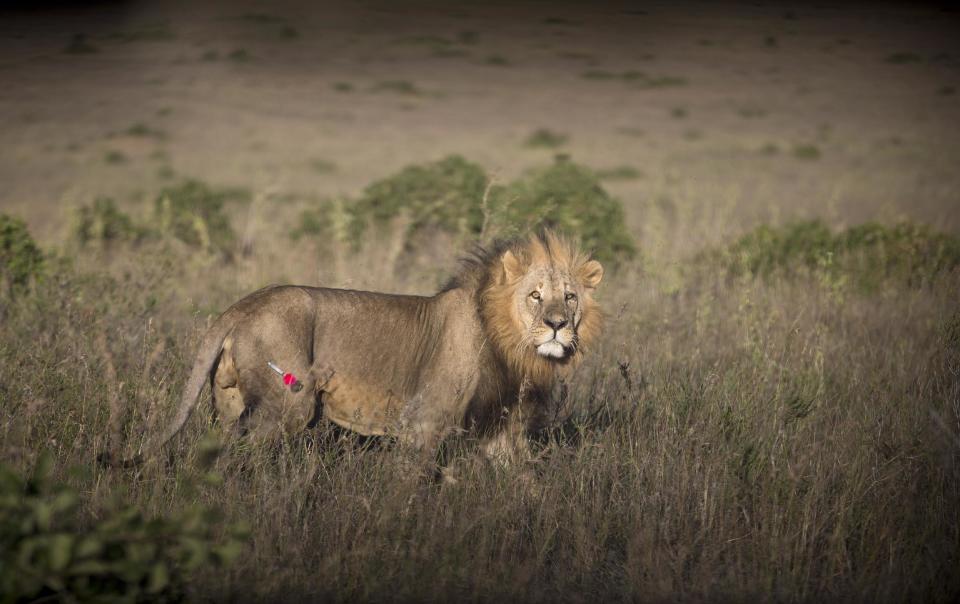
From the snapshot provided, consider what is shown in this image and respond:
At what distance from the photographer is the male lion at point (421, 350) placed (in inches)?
211

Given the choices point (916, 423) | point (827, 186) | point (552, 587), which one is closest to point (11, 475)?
point (552, 587)

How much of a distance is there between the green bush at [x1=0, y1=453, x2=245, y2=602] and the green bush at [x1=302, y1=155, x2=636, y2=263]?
8.04 metres

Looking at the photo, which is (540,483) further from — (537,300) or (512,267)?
(512,267)

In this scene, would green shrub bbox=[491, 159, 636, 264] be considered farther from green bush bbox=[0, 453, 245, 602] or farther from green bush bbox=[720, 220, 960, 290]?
green bush bbox=[0, 453, 245, 602]

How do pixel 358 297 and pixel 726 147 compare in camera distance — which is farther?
pixel 726 147

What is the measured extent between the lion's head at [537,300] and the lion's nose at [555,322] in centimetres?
4

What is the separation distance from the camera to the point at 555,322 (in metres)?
5.38

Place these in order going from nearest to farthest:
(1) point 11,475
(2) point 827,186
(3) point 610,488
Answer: (1) point 11,475
(3) point 610,488
(2) point 827,186

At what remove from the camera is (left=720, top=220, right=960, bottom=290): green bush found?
1048 centimetres

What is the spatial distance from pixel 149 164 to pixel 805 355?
2539cm

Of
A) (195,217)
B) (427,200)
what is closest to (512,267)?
(427,200)

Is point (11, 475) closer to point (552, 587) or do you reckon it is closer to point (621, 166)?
point (552, 587)

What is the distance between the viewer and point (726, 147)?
3288 centimetres

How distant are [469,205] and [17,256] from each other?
4834 mm
